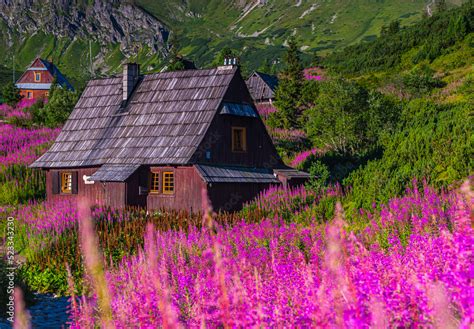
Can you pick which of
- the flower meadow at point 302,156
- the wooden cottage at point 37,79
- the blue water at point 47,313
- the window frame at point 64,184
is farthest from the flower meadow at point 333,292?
the wooden cottage at point 37,79

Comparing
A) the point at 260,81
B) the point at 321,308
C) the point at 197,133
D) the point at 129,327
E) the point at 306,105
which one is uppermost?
the point at 260,81

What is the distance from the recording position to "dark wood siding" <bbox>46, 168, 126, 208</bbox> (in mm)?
25875

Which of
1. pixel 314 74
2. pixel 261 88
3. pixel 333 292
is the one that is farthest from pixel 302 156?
pixel 314 74

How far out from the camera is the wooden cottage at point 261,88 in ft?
200

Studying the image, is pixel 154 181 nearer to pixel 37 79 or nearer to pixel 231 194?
pixel 231 194

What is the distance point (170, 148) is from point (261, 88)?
1460 inches

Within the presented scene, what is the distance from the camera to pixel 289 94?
41594 millimetres

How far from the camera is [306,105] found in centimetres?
4200

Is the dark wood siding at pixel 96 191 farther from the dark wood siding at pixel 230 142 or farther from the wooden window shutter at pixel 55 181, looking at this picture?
the dark wood siding at pixel 230 142

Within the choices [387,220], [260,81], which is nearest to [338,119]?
[387,220]

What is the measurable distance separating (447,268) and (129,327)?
3.10 metres

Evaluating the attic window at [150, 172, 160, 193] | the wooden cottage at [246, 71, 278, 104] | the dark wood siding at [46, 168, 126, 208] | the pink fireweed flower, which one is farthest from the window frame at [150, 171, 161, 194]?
the pink fireweed flower

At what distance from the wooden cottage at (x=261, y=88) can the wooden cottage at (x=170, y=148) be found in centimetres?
3150

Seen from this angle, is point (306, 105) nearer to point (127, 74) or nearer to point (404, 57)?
point (127, 74)
